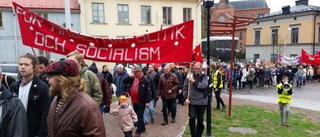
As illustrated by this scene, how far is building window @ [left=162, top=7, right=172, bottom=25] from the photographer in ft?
99.9

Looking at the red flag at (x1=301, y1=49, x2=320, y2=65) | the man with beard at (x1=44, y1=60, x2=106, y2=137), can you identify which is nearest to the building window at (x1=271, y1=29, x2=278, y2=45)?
the red flag at (x1=301, y1=49, x2=320, y2=65)

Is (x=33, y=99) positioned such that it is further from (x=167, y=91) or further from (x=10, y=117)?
(x=167, y=91)

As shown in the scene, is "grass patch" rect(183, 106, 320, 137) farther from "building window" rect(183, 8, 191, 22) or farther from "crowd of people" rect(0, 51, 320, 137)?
"building window" rect(183, 8, 191, 22)

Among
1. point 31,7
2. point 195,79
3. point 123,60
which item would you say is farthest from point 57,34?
point 31,7

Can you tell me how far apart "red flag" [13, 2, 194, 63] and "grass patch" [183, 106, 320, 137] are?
9.36ft

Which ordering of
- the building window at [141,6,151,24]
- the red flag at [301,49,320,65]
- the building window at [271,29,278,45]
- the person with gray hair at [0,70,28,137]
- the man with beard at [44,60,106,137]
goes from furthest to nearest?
the building window at [271,29,278,45], the building window at [141,6,151,24], the red flag at [301,49,320,65], the person with gray hair at [0,70,28,137], the man with beard at [44,60,106,137]

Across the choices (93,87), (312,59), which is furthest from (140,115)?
(312,59)

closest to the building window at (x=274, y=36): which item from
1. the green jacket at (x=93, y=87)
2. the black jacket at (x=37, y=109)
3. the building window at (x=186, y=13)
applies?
the building window at (x=186, y=13)

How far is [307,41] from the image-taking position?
42281 millimetres

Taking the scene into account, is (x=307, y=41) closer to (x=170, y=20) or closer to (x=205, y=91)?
(x=170, y=20)

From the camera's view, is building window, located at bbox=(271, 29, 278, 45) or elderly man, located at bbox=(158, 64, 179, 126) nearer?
elderly man, located at bbox=(158, 64, 179, 126)

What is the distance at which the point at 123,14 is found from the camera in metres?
29.0

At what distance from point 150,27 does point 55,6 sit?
33.5ft

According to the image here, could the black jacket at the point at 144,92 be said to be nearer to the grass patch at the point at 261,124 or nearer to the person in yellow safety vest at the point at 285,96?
the grass patch at the point at 261,124
